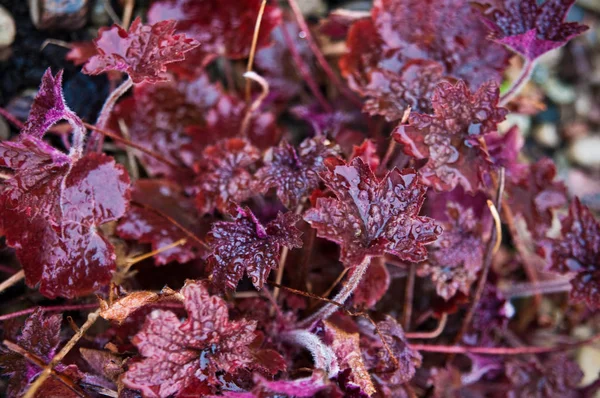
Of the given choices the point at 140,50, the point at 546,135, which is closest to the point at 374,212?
the point at 140,50

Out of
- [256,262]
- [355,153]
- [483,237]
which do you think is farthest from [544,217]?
[256,262]

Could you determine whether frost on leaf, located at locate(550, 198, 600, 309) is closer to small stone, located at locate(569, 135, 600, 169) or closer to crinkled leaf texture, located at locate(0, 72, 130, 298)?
small stone, located at locate(569, 135, 600, 169)

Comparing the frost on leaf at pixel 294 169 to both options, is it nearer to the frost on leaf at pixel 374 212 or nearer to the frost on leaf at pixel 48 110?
the frost on leaf at pixel 374 212

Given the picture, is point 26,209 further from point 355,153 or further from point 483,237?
point 483,237

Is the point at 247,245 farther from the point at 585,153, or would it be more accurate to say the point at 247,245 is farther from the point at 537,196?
the point at 585,153

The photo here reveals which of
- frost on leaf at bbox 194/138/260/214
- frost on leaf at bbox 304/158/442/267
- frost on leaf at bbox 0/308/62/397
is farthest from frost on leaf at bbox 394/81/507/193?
frost on leaf at bbox 0/308/62/397
